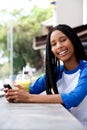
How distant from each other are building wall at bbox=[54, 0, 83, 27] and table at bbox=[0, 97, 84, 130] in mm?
3638

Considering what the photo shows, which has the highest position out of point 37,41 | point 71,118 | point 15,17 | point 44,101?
point 71,118

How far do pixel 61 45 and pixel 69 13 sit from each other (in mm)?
3292

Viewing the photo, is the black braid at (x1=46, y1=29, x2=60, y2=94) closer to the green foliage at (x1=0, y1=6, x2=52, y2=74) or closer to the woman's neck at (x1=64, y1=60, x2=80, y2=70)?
the woman's neck at (x1=64, y1=60, x2=80, y2=70)

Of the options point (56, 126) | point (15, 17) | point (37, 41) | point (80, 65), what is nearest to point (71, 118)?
point (56, 126)

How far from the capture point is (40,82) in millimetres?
1872

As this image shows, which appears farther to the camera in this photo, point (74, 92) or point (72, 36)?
point (72, 36)

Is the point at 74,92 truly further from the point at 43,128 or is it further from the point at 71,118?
the point at 43,128

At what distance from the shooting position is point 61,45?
1.72 metres

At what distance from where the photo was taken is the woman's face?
1725 mm

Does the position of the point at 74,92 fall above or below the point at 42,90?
above

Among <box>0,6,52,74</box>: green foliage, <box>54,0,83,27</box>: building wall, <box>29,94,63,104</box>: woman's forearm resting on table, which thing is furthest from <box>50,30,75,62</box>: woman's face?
<box>0,6,52,74</box>: green foliage

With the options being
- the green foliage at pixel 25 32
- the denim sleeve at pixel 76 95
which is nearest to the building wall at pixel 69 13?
the denim sleeve at pixel 76 95

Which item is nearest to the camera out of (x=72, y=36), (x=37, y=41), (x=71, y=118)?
(x=71, y=118)

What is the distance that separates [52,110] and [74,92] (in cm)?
27
